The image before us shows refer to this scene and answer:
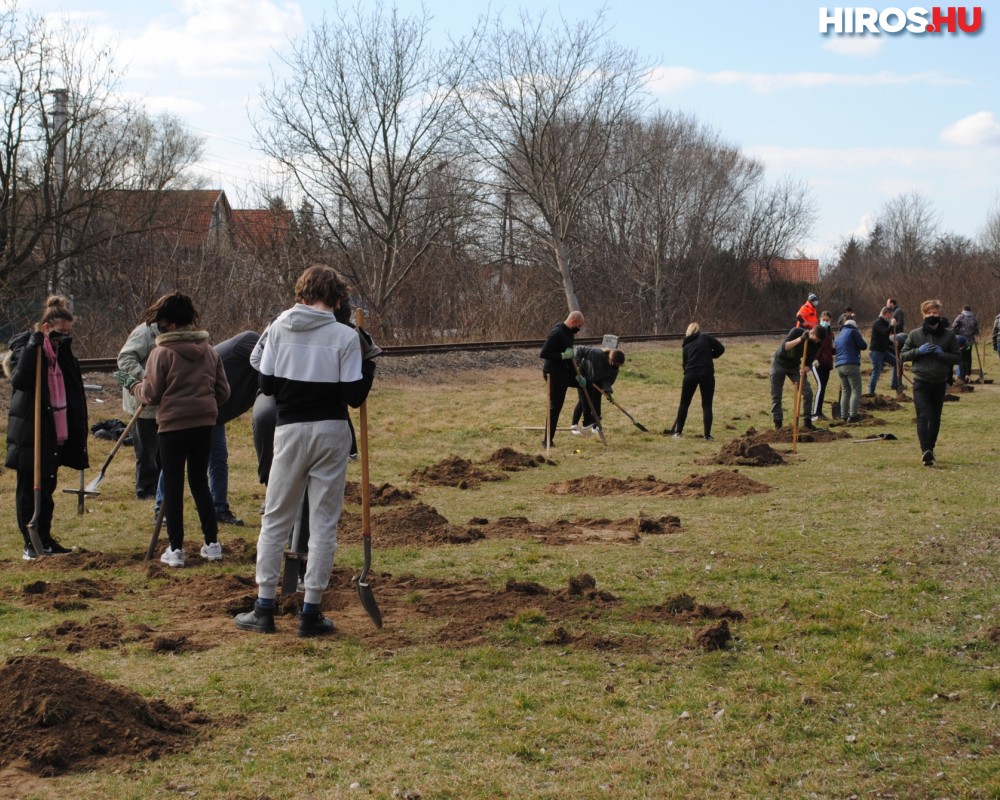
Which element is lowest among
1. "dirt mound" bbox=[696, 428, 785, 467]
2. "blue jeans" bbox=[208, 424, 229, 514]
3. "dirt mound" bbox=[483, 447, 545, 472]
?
"dirt mound" bbox=[483, 447, 545, 472]

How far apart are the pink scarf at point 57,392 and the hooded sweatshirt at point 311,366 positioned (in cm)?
365

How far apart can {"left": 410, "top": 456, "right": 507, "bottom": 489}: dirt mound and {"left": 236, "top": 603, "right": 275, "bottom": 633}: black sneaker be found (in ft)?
21.4

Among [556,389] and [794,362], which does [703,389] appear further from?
[556,389]

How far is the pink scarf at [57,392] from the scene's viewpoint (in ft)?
29.5

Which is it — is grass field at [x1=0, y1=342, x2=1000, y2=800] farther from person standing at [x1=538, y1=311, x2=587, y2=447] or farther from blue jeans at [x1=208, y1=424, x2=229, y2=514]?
person standing at [x1=538, y1=311, x2=587, y2=447]

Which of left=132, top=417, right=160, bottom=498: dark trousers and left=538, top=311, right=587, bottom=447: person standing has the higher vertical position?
left=538, top=311, right=587, bottom=447: person standing

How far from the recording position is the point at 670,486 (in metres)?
12.6

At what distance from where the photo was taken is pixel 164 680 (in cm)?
549

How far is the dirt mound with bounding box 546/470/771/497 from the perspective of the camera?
39.7 ft

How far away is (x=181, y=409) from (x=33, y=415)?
167cm

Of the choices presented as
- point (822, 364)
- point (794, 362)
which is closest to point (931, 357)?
point (794, 362)

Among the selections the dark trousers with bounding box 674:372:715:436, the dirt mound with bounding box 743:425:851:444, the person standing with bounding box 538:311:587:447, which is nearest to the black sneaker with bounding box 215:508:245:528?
the person standing with bounding box 538:311:587:447

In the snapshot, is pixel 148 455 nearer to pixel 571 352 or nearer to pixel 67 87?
pixel 571 352

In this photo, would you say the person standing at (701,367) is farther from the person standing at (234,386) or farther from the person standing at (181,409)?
the person standing at (181,409)
